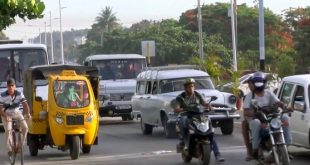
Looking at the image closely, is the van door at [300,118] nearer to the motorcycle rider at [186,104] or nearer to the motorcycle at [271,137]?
the motorcycle rider at [186,104]

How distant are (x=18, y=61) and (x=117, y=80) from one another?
4131mm

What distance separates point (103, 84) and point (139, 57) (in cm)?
196

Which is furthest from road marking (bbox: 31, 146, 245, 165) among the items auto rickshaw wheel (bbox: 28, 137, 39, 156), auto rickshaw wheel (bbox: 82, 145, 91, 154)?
auto rickshaw wheel (bbox: 28, 137, 39, 156)

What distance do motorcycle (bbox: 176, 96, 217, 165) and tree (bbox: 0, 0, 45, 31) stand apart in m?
5.33

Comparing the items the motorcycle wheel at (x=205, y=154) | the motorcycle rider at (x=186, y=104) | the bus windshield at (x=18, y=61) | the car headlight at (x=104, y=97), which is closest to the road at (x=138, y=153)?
the motorcycle rider at (x=186, y=104)

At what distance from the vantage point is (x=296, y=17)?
2992 inches

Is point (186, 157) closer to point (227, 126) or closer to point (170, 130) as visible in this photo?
point (170, 130)

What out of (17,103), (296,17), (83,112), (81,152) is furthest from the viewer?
(296,17)

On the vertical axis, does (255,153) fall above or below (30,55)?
below

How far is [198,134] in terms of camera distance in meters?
15.1

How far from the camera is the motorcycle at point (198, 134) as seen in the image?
1511cm

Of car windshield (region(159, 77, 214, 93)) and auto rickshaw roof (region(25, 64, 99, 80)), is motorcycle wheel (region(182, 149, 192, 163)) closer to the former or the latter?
auto rickshaw roof (region(25, 64, 99, 80))

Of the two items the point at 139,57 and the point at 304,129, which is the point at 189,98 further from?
the point at 139,57

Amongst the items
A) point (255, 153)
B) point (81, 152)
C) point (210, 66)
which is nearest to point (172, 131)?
point (81, 152)
